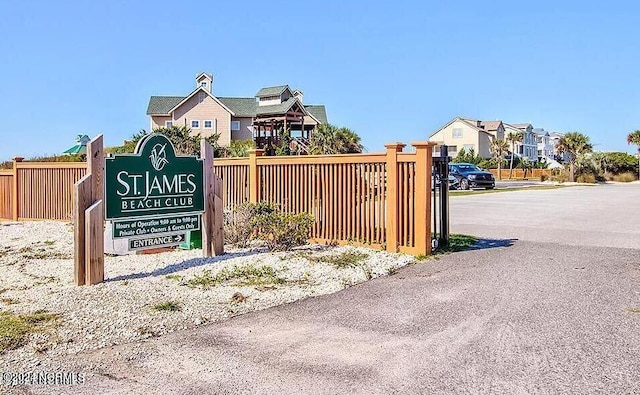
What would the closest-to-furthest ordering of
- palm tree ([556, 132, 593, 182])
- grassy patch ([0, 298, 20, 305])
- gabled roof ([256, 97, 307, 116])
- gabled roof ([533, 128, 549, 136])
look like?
grassy patch ([0, 298, 20, 305]), gabled roof ([256, 97, 307, 116]), palm tree ([556, 132, 593, 182]), gabled roof ([533, 128, 549, 136])

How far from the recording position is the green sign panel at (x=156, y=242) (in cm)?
811

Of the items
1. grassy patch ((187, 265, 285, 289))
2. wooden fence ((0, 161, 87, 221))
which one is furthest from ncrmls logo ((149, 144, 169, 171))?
wooden fence ((0, 161, 87, 221))

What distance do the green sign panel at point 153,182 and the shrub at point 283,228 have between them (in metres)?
1.31

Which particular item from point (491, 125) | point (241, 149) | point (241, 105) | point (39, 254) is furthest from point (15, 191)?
point (491, 125)

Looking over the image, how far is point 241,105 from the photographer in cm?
4997

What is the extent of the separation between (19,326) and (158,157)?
361 cm

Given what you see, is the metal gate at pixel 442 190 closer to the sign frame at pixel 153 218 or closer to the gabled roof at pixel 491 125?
the sign frame at pixel 153 218

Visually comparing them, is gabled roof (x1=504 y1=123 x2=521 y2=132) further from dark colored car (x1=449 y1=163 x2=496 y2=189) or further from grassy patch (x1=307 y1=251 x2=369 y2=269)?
grassy patch (x1=307 y1=251 x2=369 y2=269)

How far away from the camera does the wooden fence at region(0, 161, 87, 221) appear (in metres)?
15.1

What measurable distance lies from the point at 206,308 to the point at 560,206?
17.1 meters

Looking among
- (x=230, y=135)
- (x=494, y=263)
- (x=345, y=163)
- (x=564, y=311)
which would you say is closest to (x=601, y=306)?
(x=564, y=311)

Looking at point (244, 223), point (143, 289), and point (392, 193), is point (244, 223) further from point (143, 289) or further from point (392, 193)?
point (143, 289)

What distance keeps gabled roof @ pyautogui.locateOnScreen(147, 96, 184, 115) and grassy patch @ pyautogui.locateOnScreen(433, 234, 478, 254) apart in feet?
135

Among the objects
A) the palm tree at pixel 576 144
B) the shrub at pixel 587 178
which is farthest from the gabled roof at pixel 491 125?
the shrub at pixel 587 178
